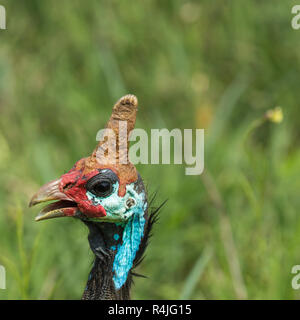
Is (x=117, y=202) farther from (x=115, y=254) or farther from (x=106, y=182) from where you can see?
(x=115, y=254)

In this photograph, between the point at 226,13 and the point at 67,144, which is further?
the point at 226,13

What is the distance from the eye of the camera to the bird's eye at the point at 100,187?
71.6 inches

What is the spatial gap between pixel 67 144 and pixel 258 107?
1.26 m

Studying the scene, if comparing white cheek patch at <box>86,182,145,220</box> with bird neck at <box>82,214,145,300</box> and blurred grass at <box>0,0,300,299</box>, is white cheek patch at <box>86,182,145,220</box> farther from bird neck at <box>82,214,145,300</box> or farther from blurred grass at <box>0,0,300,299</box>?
blurred grass at <box>0,0,300,299</box>

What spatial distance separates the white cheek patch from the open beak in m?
0.07

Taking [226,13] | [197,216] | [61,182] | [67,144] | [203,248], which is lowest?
[61,182]

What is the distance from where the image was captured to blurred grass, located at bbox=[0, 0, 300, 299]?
2.90 m

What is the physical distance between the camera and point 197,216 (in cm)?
340
